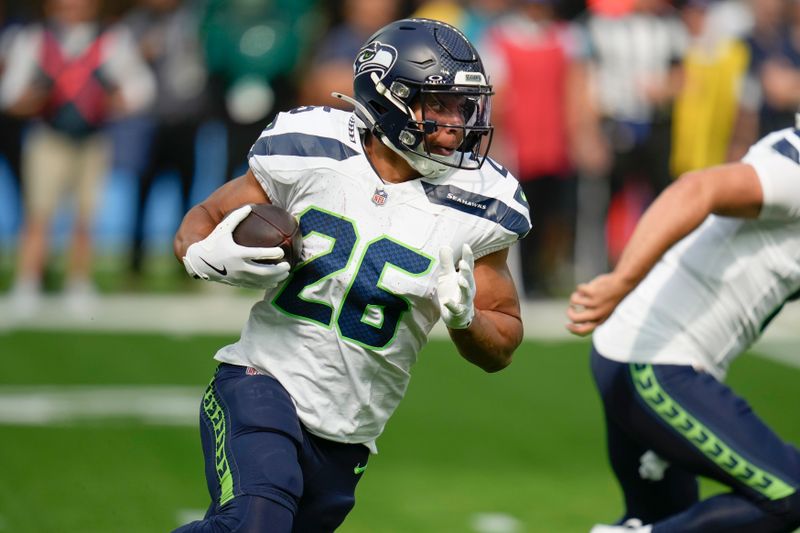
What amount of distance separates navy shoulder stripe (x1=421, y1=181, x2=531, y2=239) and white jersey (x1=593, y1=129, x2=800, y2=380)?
0.75 metres

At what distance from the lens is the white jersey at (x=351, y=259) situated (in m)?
3.66

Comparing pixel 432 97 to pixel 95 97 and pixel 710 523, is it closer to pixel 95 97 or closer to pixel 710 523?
pixel 710 523

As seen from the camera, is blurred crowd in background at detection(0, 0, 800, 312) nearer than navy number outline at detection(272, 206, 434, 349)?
No

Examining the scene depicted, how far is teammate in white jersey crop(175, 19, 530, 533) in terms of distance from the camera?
12.0ft

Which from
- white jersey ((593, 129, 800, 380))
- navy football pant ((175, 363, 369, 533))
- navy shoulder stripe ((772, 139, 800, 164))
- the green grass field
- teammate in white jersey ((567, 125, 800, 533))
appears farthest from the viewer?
the green grass field

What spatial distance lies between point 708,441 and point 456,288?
1.07 m

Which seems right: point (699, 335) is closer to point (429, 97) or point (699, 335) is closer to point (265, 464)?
point (429, 97)

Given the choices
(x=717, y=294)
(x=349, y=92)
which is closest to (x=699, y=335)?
(x=717, y=294)

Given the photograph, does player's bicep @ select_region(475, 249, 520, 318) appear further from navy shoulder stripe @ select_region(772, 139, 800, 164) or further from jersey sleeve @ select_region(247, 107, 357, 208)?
navy shoulder stripe @ select_region(772, 139, 800, 164)

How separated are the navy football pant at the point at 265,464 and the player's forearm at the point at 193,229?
364 mm

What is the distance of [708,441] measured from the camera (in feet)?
13.4

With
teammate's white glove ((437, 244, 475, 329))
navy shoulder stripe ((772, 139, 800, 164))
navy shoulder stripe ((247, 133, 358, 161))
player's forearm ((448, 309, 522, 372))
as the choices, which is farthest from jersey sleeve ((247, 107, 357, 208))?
navy shoulder stripe ((772, 139, 800, 164))

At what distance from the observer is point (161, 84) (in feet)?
35.7

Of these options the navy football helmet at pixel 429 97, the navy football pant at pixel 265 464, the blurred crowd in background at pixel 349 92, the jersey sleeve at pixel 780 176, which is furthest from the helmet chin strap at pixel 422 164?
the blurred crowd in background at pixel 349 92
